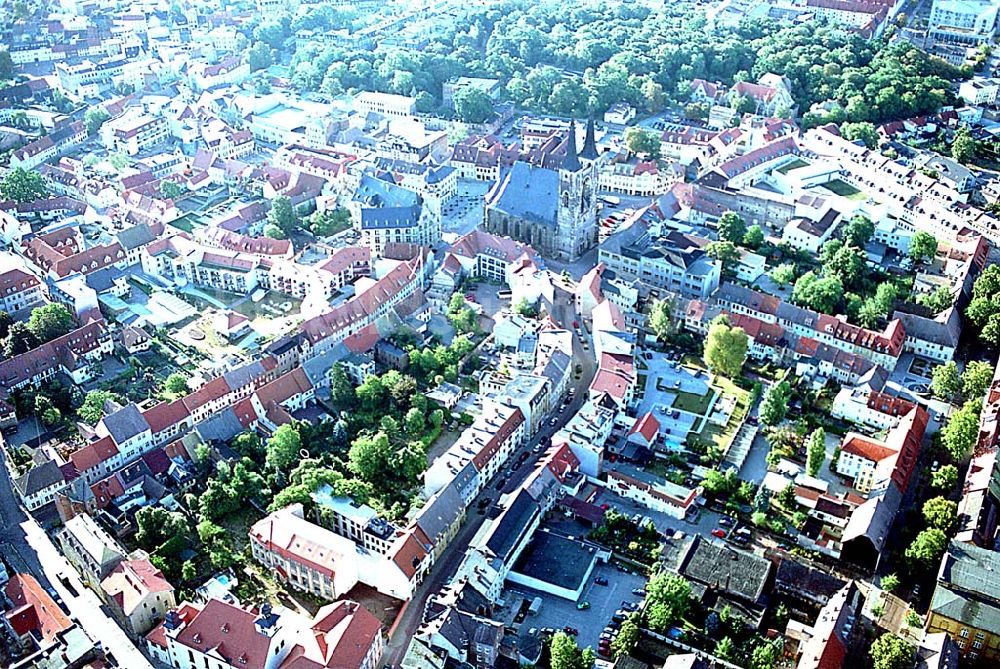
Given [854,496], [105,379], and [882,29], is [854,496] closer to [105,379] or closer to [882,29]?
[105,379]

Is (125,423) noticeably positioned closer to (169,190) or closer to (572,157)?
(169,190)

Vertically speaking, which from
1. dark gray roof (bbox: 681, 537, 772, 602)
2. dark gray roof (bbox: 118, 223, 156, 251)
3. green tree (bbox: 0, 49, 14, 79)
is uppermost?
green tree (bbox: 0, 49, 14, 79)

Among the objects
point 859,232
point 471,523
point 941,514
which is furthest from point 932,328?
point 471,523

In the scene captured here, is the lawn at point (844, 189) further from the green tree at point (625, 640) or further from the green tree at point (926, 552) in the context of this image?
the green tree at point (625, 640)

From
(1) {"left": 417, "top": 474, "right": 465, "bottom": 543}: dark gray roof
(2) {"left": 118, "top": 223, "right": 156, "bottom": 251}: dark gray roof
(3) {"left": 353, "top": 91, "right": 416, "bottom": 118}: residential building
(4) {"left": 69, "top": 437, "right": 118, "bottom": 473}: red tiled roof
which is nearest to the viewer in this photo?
(1) {"left": 417, "top": 474, "right": 465, "bottom": 543}: dark gray roof

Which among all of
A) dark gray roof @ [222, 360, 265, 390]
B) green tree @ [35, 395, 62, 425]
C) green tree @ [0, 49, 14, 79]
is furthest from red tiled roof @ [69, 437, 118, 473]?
green tree @ [0, 49, 14, 79]

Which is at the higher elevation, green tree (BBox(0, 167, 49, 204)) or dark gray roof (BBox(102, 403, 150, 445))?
green tree (BBox(0, 167, 49, 204))

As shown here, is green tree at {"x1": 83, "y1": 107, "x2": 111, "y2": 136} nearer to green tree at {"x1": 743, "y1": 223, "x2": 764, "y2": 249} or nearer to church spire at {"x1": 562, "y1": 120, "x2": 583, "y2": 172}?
church spire at {"x1": 562, "y1": 120, "x2": 583, "y2": 172}

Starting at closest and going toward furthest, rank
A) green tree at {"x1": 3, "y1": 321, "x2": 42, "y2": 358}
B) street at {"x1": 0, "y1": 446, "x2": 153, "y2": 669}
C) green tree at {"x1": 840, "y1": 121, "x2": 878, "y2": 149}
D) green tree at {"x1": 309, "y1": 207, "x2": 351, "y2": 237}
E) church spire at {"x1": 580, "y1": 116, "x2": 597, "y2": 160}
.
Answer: street at {"x1": 0, "y1": 446, "x2": 153, "y2": 669} < green tree at {"x1": 3, "y1": 321, "x2": 42, "y2": 358} < church spire at {"x1": 580, "y1": 116, "x2": 597, "y2": 160} < green tree at {"x1": 309, "y1": 207, "x2": 351, "y2": 237} < green tree at {"x1": 840, "y1": 121, "x2": 878, "y2": 149}
